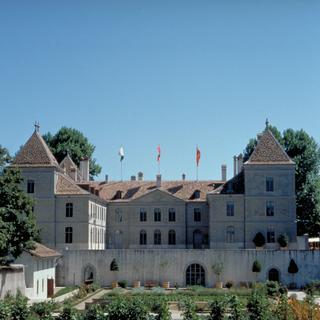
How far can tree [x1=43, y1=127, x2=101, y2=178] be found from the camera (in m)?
75.1

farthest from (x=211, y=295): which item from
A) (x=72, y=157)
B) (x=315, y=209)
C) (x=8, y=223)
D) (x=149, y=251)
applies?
(x=72, y=157)

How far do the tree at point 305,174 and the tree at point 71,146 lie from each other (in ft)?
58.0

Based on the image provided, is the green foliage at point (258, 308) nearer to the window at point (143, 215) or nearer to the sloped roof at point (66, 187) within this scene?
the sloped roof at point (66, 187)

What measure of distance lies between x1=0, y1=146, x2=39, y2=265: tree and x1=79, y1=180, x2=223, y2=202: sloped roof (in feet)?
77.4

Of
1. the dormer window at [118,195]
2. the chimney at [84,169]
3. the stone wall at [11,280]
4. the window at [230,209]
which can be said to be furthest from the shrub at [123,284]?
the chimney at [84,169]

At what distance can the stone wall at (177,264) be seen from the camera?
52.2m

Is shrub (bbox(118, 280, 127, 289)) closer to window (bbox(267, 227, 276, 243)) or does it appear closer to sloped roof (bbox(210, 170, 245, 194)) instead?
sloped roof (bbox(210, 170, 245, 194))

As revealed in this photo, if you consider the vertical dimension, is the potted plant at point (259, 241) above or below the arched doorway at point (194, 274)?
above

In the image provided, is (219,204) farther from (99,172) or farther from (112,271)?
(99,172)

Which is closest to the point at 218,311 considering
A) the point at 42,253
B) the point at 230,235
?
the point at 42,253

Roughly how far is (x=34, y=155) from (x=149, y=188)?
511 inches

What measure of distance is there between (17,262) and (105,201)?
1974cm

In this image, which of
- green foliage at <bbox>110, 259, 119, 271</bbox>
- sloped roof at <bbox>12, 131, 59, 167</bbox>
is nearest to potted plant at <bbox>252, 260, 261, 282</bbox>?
green foliage at <bbox>110, 259, 119, 271</bbox>

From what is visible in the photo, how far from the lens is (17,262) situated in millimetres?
45531
